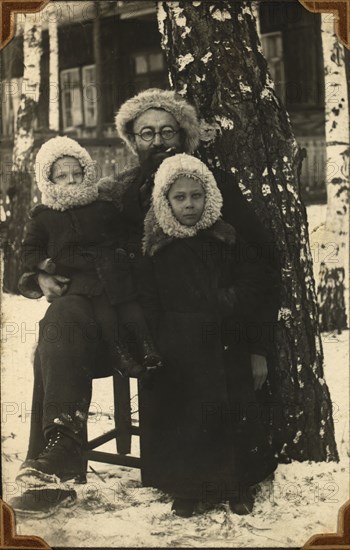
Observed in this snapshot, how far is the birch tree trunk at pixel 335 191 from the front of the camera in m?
3.04

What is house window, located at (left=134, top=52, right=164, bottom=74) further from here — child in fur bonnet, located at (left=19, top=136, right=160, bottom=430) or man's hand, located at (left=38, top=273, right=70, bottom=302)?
man's hand, located at (left=38, top=273, right=70, bottom=302)

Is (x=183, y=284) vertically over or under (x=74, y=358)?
over

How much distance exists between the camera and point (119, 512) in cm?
307

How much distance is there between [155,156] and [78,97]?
0.45 metres

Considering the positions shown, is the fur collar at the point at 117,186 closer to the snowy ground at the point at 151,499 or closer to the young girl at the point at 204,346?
the young girl at the point at 204,346

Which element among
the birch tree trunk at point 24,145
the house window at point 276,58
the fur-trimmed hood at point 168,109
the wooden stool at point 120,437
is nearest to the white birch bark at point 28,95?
the birch tree trunk at point 24,145

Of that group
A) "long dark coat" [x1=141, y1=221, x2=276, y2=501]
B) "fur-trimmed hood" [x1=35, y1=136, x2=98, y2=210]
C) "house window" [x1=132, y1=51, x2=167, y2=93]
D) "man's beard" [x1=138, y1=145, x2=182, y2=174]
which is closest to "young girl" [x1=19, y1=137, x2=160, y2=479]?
"fur-trimmed hood" [x1=35, y1=136, x2=98, y2=210]

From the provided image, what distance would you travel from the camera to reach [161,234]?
9.70ft

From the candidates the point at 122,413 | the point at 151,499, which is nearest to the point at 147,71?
the point at 122,413

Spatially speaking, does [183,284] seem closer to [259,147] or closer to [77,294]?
[77,294]

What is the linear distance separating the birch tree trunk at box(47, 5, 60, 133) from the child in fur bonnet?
0.62 feet

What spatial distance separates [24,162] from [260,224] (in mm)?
1049

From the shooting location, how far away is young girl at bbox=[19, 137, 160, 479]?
9.75ft

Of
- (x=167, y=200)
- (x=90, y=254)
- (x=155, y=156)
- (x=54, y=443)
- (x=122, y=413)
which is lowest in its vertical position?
(x=54, y=443)
